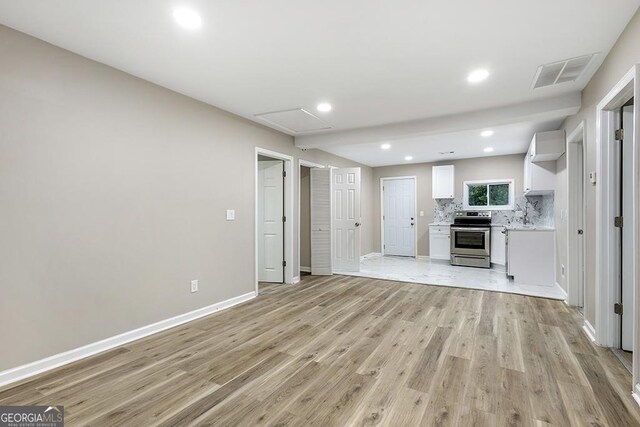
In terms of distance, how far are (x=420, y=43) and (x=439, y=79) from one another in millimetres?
740

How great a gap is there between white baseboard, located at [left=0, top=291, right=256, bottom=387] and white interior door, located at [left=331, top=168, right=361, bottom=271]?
2.88m

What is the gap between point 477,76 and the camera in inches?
114

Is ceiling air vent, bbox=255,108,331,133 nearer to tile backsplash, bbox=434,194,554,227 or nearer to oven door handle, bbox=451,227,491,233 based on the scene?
oven door handle, bbox=451,227,491,233

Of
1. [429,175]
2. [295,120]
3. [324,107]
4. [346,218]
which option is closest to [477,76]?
[324,107]

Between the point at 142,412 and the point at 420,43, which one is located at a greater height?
the point at 420,43

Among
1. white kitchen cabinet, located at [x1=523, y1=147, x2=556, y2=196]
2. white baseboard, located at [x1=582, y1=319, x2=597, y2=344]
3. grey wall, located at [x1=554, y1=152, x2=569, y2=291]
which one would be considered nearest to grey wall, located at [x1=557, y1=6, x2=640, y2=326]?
white baseboard, located at [x1=582, y1=319, x2=597, y2=344]

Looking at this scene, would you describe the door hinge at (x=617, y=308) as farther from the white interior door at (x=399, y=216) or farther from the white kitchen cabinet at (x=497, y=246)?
the white interior door at (x=399, y=216)

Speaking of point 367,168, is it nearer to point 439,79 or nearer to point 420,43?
point 439,79

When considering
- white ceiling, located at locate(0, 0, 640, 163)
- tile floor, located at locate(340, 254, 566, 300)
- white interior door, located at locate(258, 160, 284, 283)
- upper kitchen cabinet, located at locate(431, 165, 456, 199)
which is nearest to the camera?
white ceiling, located at locate(0, 0, 640, 163)

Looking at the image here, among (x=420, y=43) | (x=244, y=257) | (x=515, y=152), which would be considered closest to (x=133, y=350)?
(x=244, y=257)

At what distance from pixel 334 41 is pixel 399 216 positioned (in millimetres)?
6260

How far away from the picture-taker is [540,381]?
6.81ft

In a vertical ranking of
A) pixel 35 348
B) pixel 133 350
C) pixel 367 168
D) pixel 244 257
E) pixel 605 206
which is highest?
pixel 367 168

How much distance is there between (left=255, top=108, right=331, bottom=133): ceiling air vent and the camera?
3.88m
